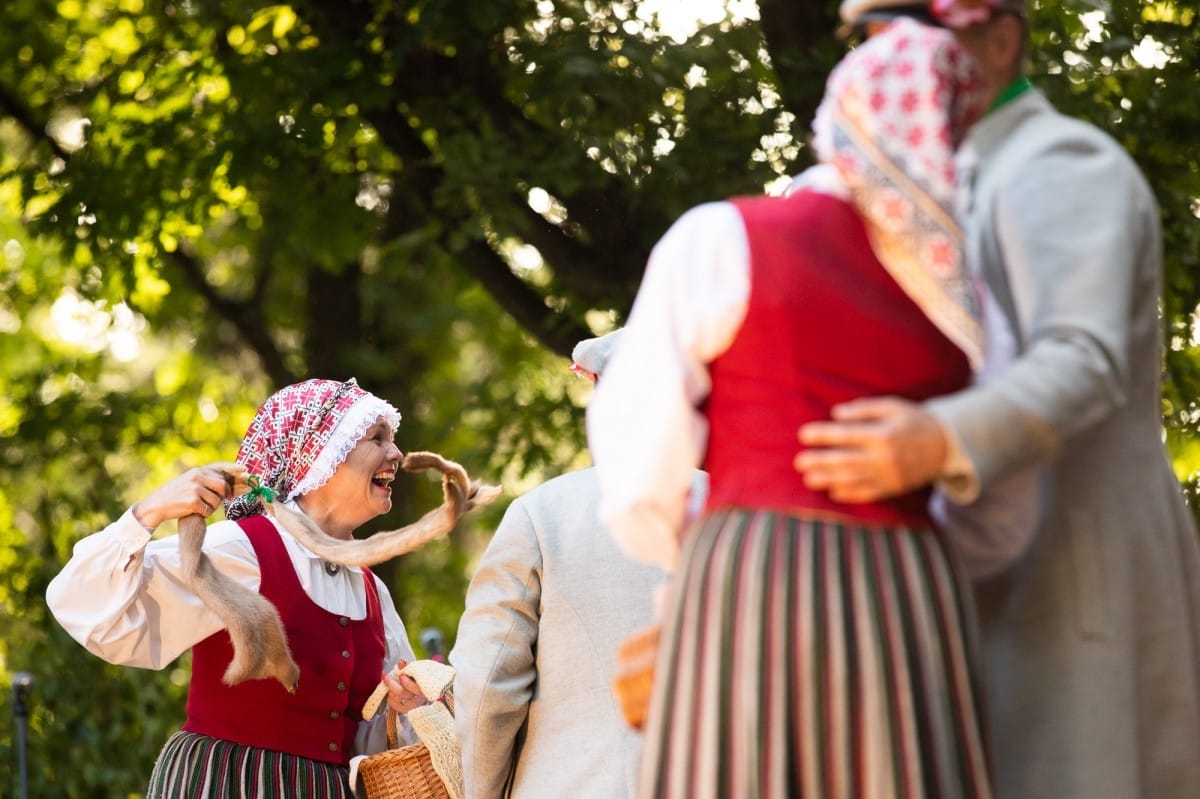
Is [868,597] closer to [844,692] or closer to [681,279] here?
[844,692]

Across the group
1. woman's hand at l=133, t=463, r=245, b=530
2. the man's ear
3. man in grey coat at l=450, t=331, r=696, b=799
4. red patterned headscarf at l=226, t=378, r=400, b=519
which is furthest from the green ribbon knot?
the man's ear

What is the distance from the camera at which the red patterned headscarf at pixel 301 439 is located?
431 cm

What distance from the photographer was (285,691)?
4.02 meters

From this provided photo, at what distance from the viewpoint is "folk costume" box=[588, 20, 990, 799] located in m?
2.02

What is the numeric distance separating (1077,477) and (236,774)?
8.00 feet

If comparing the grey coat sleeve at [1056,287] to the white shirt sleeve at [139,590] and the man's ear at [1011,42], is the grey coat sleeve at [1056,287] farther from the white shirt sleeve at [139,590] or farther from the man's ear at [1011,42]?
the white shirt sleeve at [139,590]

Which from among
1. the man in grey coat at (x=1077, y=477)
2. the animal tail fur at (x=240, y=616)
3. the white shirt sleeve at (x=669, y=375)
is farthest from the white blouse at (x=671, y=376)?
the animal tail fur at (x=240, y=616)

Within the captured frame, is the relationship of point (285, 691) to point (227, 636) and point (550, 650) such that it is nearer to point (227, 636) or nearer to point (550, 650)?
point (227, 636)

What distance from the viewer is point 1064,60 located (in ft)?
18.9

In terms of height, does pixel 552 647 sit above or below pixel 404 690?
above

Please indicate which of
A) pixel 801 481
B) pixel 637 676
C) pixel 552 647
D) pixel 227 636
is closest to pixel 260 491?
pixel 227 636

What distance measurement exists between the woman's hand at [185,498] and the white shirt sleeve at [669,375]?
6.44 feet

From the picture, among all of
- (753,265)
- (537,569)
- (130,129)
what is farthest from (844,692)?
(130,129)

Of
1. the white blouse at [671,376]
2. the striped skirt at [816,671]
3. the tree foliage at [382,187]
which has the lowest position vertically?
the tree foliage at [382,187]
